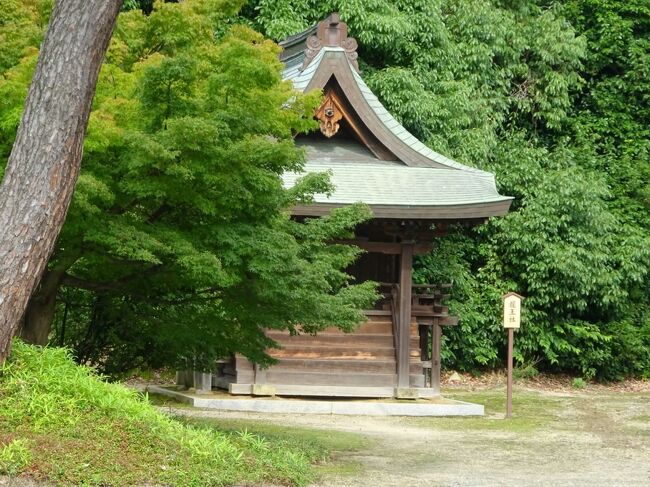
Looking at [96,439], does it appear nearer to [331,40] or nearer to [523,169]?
[331,40]

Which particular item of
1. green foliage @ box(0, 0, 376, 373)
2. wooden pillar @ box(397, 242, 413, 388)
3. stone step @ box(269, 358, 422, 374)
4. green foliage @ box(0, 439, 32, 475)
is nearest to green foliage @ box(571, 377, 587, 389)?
wooden pillar @ box(397, 242, 413, 388)

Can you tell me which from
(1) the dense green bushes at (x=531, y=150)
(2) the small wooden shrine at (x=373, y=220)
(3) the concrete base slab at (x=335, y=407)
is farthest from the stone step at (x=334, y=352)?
(1) the dense green bushes at (x=531, y=150)

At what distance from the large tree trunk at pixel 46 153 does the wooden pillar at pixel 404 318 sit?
851 centimetres

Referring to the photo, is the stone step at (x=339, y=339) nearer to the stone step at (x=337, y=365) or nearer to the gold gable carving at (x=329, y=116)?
the stone step at (x=337, y=365)

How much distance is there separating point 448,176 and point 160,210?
8082 mm

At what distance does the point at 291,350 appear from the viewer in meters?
15.2

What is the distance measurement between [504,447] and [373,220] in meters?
4.74

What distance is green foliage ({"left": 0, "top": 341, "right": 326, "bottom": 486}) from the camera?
656cm

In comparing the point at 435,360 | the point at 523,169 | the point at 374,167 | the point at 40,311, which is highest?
the point at 523,169

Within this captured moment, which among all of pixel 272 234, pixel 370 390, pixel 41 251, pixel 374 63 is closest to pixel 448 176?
pixel 370 390

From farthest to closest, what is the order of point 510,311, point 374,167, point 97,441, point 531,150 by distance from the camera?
point 531,150
point 374,167
point 510,311
point 97,441

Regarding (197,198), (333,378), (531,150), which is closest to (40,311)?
(197,198)

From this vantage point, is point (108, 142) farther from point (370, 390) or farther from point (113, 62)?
point (370, 390)

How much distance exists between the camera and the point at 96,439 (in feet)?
22.7
